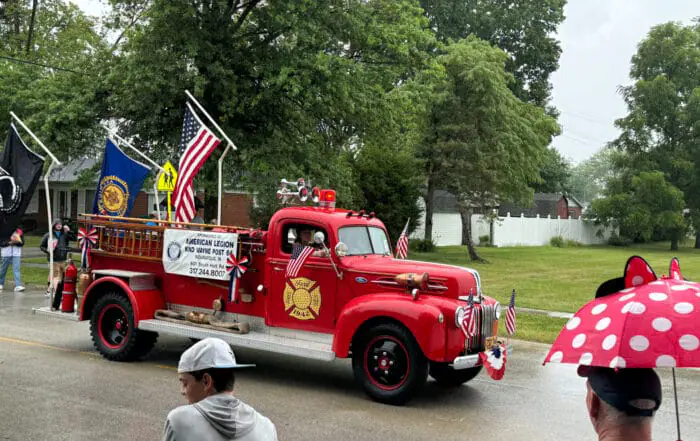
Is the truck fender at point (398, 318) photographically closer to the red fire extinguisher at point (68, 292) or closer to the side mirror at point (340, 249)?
the side mirror at point (340, 249)

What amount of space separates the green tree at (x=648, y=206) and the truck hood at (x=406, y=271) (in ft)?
160

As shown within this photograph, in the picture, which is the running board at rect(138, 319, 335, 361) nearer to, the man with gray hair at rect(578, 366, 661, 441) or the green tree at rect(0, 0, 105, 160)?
the man with gray hair at rect(578, 366, 661, 441)

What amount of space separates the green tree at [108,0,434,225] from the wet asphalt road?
10157mm

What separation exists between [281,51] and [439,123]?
42.6ft

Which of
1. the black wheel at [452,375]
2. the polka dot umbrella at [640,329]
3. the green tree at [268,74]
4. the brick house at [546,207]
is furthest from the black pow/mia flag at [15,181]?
the brick house at [546,207]

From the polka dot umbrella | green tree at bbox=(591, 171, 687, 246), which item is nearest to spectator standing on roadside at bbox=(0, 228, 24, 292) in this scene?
the polka dot umbrella

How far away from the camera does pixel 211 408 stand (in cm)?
325

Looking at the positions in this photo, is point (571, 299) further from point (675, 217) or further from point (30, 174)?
point (675, 217)

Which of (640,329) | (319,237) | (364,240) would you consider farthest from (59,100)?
(640,329)

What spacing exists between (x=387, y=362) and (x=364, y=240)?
1.89m

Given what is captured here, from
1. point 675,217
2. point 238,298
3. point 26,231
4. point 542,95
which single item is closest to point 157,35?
point 238,298

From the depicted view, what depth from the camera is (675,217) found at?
5284 cm

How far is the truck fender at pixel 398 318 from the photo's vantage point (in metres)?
8.22

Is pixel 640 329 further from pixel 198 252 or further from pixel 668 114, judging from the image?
pixel 668 114
